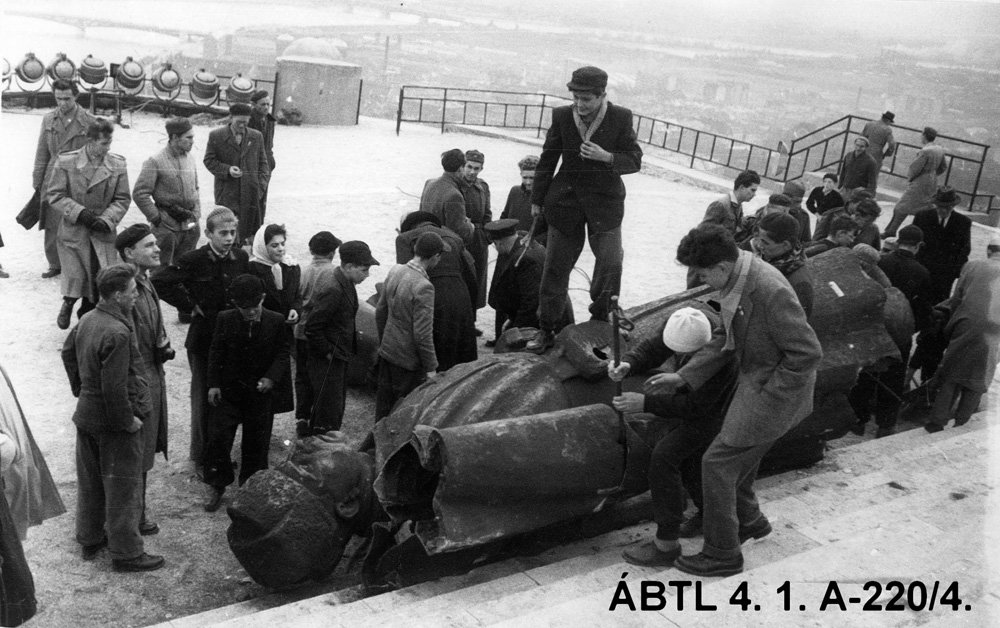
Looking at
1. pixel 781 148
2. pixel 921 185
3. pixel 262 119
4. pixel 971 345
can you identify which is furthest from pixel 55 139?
pixel 781 148

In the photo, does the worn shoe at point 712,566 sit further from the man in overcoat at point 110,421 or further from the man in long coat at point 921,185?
the man in long coat at point 921,185

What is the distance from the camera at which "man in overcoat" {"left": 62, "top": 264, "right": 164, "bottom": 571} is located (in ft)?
15.5

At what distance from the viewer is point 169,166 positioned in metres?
7.86

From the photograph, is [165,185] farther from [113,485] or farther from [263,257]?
[113,485]

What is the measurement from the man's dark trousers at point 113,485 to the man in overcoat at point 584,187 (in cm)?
262

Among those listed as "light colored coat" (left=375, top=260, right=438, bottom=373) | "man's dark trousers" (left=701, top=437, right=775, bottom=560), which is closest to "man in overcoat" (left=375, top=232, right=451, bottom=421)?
"light colored coat" (left=375, top=260, right=438, bottom=373)

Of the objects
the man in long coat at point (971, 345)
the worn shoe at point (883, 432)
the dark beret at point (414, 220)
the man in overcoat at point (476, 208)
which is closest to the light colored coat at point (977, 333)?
the man in long coat at point (971, 345)

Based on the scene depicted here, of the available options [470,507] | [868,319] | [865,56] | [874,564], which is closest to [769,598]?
[874,564]

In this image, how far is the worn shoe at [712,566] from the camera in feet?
14.4

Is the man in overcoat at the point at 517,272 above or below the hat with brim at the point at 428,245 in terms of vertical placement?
below

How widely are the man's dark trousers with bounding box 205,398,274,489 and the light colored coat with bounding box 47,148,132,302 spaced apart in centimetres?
245

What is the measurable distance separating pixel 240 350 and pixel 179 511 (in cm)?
103

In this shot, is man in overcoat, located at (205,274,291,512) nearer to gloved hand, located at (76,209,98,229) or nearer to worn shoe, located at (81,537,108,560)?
worn shoe, located at (81,537,108,560)

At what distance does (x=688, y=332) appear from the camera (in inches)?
181
